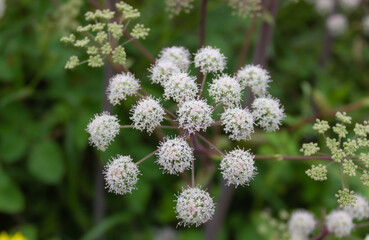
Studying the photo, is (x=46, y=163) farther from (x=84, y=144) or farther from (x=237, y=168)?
(x=237, y=168)

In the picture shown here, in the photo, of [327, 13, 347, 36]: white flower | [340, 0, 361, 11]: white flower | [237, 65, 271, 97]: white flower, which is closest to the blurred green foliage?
[327, 13, 347, 36]: white flower

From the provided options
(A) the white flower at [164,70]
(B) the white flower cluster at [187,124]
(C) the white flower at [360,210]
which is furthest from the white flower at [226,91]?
(C) the white flower at [360,210]

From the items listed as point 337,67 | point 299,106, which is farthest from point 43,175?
point 337,67

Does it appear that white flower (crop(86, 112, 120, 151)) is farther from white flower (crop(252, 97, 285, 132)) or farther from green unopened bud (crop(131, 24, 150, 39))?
white flower (crop(252, 97, 285, 132))

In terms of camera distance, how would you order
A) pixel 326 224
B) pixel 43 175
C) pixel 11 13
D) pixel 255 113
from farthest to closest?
pixel 11 13 → pixel 43 175 → pixel 326 224 → pixel 255 113

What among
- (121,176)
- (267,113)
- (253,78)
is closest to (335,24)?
(253,78)

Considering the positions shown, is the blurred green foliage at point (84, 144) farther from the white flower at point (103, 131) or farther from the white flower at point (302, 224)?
the white flower at point (103, 131)

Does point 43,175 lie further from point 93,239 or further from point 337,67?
point 337,67
